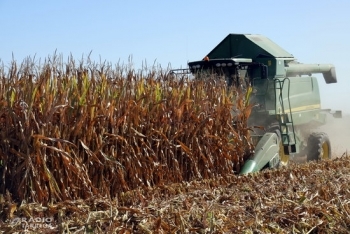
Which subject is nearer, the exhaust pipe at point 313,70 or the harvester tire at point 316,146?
the harvester tire at point 316,146

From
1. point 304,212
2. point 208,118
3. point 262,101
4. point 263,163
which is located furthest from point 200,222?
point 262,101

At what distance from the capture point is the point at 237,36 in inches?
412

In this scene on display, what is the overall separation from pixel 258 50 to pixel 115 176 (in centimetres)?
479

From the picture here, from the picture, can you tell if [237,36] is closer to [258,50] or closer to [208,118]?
[258,50]

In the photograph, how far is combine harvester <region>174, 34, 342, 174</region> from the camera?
8906 millimetres

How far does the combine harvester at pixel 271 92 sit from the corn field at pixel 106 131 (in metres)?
0.77

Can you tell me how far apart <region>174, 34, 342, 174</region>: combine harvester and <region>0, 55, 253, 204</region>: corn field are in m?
0.77

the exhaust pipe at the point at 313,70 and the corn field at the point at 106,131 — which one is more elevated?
the exhaust pipe at the point at 313,70

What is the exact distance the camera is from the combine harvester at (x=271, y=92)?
351 inches
